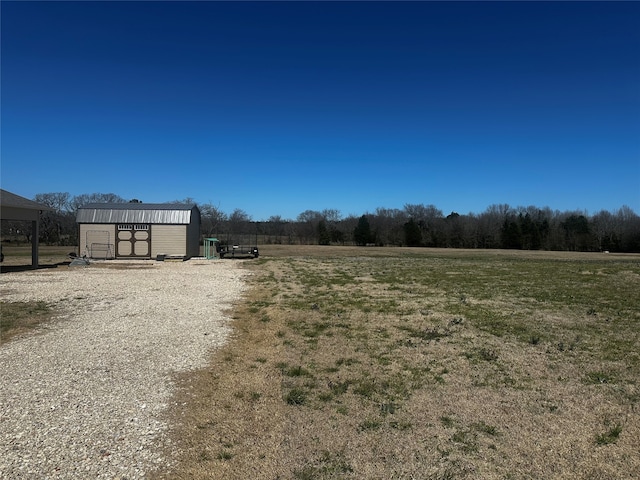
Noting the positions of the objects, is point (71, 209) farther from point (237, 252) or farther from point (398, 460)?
point (398, 460)

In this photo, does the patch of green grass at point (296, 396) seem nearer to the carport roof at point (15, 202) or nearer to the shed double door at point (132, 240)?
the carport roof at point (15, 202)

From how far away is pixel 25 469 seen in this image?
141 inches

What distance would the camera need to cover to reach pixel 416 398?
5410 mm

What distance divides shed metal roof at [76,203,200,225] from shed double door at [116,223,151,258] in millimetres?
470

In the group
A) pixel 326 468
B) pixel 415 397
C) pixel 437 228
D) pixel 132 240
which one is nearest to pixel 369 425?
pixel 326 468

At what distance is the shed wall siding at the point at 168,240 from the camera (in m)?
32.3

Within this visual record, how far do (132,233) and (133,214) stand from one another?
1568 millimetres

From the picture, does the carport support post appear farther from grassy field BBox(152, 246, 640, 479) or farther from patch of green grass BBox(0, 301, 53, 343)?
grassy field BBox(152, 246, 640, 479)

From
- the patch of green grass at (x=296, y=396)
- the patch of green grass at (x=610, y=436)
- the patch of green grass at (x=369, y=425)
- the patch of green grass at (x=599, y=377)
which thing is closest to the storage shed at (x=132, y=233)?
the patch of green grass at (x=296, y=396)

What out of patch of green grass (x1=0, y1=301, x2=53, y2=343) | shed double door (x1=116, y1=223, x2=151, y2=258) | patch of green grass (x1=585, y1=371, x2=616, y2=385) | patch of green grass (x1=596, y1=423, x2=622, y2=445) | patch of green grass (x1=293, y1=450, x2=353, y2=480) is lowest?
patch of green grass (x1=293, y1=450, x2=353, y2=480)

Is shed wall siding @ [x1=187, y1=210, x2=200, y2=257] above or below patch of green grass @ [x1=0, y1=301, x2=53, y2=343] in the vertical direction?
above

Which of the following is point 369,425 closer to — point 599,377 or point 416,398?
point 416,398

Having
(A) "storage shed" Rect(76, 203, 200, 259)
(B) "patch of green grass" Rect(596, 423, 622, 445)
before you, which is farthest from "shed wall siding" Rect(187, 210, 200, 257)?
(B) "patch of green grass" Rect(596, 423, 622, 445)

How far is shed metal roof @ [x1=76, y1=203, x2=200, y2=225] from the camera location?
3231 cm
